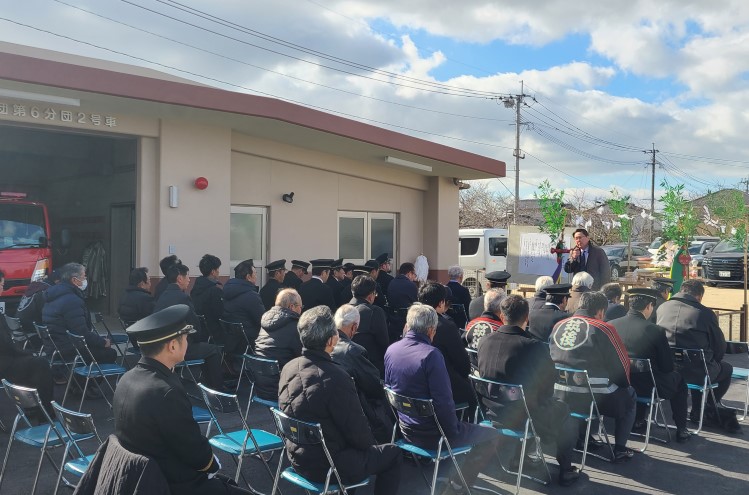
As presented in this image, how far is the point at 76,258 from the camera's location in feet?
45.2

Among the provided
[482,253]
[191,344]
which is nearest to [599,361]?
[191,344]

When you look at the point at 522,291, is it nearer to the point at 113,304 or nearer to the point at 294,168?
the point at 294,168

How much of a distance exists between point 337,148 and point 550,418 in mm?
7919

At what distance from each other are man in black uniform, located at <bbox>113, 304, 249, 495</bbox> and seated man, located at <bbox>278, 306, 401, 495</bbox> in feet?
1.92

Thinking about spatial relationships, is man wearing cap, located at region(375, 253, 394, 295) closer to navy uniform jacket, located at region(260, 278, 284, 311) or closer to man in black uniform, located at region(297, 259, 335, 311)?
man in black uniform, located at region(297, 259, 335, 311)

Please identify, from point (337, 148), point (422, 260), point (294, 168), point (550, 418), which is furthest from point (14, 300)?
point (550, 418)

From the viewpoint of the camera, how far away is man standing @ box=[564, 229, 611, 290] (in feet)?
28.9

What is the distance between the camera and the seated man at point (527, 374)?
4578mm

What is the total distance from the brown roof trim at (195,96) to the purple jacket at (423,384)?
18.3 ft

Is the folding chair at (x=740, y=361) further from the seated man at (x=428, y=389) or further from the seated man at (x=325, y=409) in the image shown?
the seated man at (x=325, y=409)

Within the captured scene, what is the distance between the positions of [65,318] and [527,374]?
4.54 metres

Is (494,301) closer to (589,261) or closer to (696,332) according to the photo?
(696,332)

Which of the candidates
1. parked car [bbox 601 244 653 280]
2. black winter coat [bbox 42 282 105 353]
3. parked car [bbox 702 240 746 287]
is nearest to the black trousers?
black winter coat [bbox 42 282 105 353]

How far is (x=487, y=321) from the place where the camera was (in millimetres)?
5613
